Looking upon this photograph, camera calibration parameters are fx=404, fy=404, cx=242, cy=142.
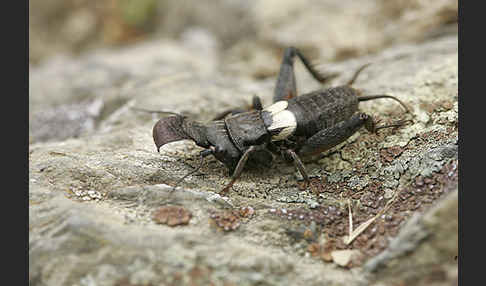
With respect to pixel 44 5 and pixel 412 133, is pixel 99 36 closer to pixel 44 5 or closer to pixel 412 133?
pixel 44 5

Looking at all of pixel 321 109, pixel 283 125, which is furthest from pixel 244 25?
pixel 283 125

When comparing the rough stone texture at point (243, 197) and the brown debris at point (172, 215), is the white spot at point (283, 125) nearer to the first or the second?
the rough stone texture at point (243, 197)

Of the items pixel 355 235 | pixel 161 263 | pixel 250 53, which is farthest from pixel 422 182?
pixel 250 53

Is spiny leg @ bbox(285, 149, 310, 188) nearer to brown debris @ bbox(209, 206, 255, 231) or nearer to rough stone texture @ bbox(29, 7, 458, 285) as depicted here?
rough stone texture @ bbox(29, 7, 458, 285)

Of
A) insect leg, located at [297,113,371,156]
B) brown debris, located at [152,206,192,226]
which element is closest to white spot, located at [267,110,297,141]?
insect leg, located at [297,113,371,156]

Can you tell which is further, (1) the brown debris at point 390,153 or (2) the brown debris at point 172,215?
(1) the brown debris at point 390,153

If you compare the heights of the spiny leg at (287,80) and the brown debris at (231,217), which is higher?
the spiny leg at (287,80)

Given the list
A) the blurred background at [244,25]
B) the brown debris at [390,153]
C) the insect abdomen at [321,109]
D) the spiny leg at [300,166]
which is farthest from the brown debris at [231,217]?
the blurred background at [244,25]
